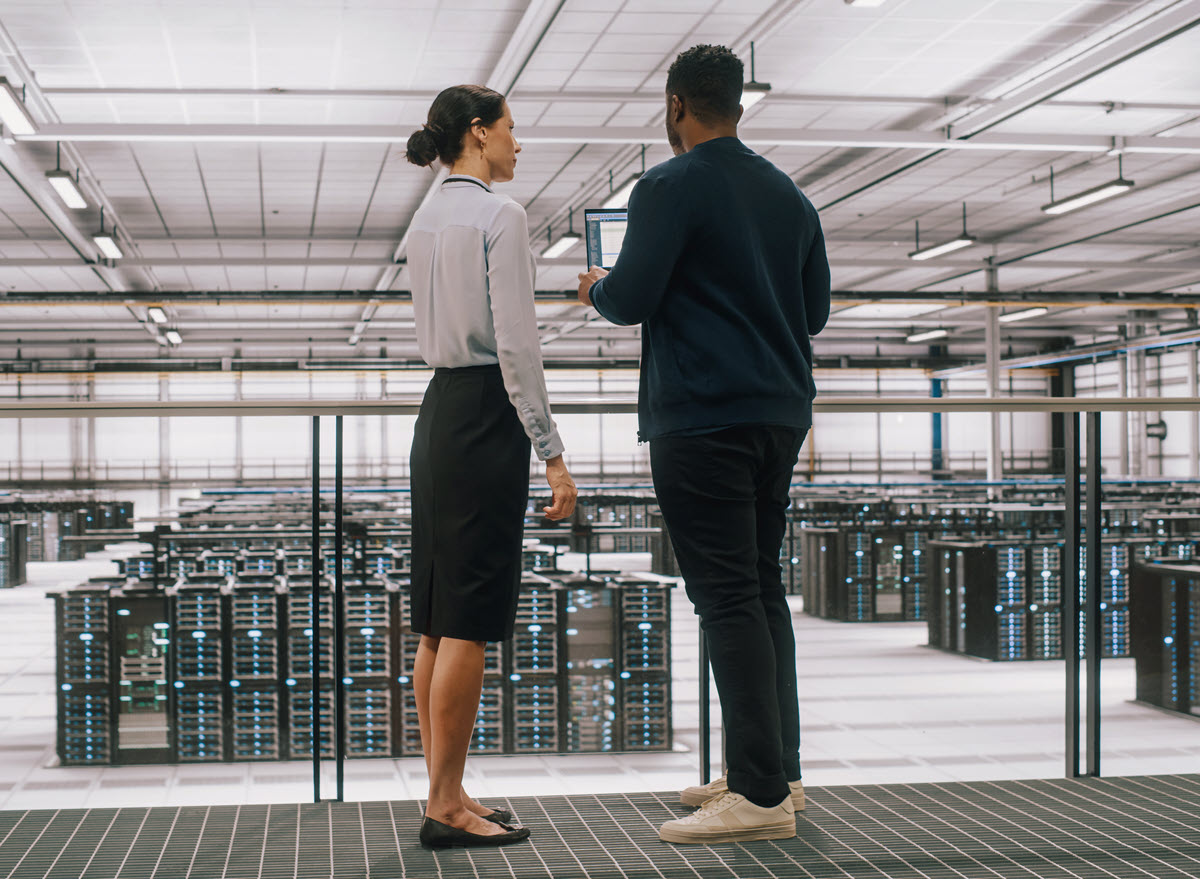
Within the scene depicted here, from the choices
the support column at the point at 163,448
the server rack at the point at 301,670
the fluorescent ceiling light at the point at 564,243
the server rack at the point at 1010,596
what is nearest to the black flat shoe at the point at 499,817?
the server rack at the point at 301,670

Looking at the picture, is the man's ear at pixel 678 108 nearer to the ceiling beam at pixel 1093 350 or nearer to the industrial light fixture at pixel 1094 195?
the industrial light fixture at pixel 1094 195

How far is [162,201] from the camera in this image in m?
11.9

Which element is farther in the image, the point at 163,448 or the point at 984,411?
the point at 163,448

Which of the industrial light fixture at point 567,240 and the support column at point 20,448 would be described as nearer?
the industrial light fixture at point 567,240

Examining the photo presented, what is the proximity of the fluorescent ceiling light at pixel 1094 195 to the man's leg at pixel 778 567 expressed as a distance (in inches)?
336

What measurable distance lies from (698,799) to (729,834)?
225 millimetres

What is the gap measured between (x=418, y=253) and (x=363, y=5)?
5430mm

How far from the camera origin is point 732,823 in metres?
1.74

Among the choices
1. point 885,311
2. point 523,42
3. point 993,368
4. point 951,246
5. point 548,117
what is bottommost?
point 993,368

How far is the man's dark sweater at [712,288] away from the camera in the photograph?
161 cm

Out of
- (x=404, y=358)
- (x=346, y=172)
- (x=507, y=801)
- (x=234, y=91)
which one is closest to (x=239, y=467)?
(x=404, y=358)

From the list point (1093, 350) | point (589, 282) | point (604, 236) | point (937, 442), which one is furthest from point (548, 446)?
point (937, 442)

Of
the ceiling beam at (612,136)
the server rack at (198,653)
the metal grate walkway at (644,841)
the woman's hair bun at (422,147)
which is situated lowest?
the server rack at (198,653)

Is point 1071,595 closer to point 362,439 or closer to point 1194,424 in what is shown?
point 1194,424
